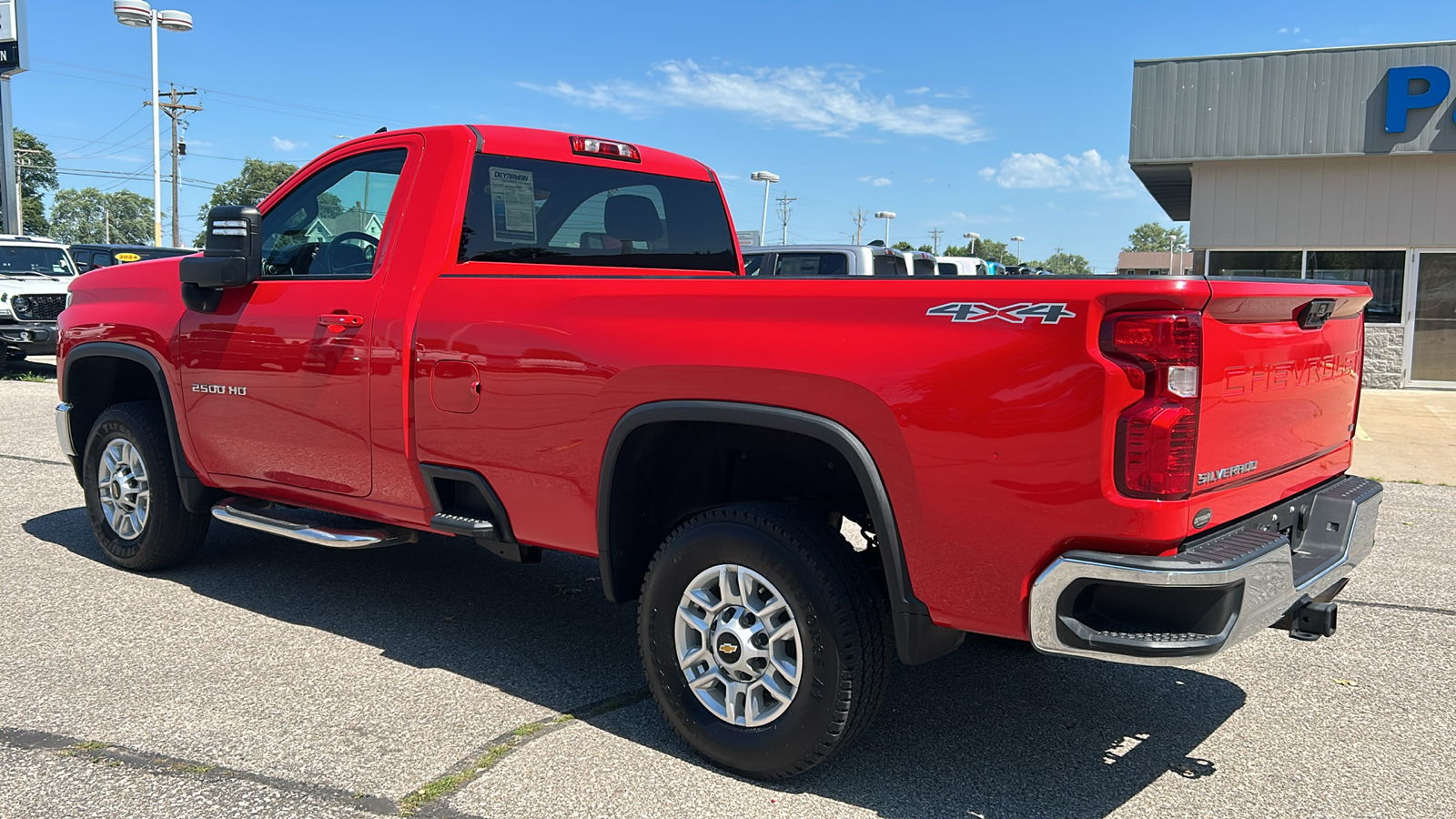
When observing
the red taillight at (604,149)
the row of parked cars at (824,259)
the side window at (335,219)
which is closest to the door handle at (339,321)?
the side window at (335,219)

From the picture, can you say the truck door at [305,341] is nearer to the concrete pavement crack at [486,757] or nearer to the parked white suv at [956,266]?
the concrete pavement crack at [486,757]

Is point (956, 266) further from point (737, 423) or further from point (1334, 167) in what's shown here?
point (737, 423)

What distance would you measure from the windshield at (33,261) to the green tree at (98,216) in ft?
464

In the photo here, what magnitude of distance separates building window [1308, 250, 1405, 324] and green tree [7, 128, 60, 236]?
291 ft

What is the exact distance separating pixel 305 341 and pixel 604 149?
155 centimetres

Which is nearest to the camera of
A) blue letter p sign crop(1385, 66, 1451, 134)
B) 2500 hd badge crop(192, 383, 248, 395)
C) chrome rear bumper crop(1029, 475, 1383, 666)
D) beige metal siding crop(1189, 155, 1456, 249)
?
chrome rear bumper crop(1029, 475, 1383, 666)

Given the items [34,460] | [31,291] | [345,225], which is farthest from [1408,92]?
[31,291]

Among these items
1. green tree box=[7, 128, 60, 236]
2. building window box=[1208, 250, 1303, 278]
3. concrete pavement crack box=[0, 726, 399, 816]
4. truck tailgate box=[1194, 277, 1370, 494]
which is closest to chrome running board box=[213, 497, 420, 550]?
concrete pavement crack box=[0, 726, 399, 816]

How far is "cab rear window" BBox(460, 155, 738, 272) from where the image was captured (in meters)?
4.50

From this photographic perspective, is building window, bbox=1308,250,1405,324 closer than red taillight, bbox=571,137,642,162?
No

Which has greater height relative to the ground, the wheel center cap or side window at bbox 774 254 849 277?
side window at bbox 774 254 849 277

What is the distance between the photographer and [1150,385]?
8.95 ft

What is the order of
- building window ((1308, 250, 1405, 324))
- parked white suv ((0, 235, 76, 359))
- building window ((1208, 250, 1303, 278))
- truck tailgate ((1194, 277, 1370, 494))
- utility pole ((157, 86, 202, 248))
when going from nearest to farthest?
truck tailgate ((1194, 277, 1370, 494)) < parked white suv ((0, 235, 76, 359)) < building window ((1308, 250, 1405, 324)) < building window ((1208, 250, 1303, 278)) < utility pole ((157, 86, 202, 248))

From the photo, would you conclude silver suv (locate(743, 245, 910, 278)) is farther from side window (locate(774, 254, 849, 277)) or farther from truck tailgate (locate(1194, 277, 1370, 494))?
truck tailgate (locate(1194, 277, 1370, 494))
